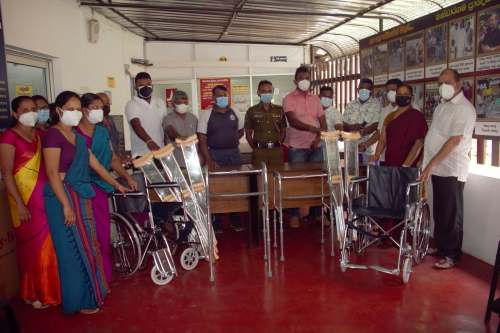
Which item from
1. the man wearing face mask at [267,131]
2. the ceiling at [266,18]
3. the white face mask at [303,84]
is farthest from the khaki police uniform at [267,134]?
the ceiling at [266,18]

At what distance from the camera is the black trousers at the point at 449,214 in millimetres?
3482

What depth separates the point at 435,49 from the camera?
A: 14.3ft

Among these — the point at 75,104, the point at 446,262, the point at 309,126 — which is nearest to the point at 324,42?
the point at 309,126

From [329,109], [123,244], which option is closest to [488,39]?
[329,109]

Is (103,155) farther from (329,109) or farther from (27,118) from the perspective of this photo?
(329,109)

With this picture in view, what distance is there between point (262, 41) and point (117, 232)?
22.6 feet

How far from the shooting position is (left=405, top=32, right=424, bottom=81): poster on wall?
181 inches

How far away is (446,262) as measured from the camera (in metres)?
3.58

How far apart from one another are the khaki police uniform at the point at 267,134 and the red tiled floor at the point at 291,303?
1.41m

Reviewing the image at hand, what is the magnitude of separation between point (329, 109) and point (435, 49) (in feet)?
5.66

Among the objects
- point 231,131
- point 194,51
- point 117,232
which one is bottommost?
point 117,232

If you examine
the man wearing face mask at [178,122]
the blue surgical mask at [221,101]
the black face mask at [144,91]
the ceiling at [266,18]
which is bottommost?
the man wearing face mask at [178,122]

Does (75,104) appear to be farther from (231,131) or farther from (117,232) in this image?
(231,131)

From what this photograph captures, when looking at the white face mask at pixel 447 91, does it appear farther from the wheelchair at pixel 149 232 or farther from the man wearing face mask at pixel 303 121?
the wheelchair at pixel 149 232
